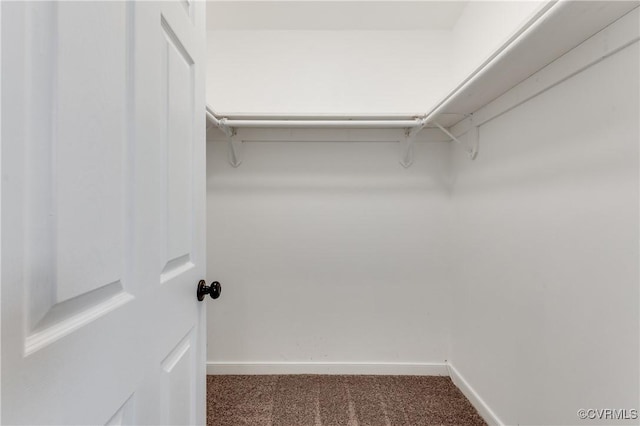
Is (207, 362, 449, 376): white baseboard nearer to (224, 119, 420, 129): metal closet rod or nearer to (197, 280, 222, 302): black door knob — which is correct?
(197, 280, 222, 302): black door knob

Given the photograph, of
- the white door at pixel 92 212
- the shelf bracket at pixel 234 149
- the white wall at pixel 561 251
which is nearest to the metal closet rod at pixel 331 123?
the shelf bracket at pixel 234 149

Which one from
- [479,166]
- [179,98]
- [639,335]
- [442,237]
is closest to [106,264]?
[179,98]

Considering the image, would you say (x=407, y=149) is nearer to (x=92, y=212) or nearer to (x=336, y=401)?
(x=336, y=401)

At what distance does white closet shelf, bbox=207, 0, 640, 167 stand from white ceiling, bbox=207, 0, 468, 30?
0.70 m

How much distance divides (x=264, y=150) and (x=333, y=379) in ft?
5.29

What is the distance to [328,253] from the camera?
1.93 m

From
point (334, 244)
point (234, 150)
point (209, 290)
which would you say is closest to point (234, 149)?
point (234, 150)

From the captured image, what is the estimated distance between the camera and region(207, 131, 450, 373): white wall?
1912 mm

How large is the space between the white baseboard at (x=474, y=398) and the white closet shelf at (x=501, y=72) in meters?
1.36

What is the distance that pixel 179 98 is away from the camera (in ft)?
2.39

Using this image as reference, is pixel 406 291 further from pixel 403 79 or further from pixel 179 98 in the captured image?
pixel 179 98

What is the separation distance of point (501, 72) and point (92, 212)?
139 centimetres

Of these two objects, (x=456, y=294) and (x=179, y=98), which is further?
(x=456, y=294)

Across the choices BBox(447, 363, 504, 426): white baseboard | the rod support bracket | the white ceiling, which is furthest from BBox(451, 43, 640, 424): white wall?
the rod support bracket
